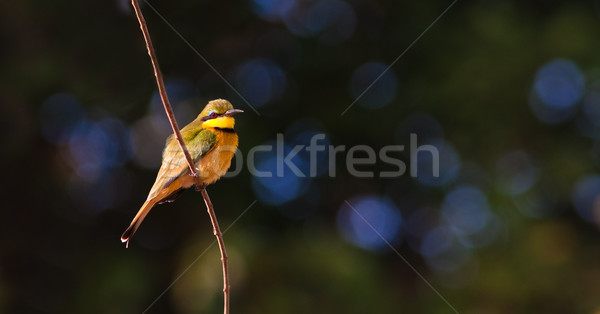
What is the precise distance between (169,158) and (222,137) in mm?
366

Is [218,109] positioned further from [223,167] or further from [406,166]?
[406,166]

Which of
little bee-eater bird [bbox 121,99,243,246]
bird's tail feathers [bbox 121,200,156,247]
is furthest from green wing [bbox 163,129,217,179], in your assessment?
bird's tail feathers [bbox 121,200,156,247]

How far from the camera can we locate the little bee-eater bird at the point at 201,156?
12.3 feet

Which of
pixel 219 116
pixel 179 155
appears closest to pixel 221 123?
pixel 219 116

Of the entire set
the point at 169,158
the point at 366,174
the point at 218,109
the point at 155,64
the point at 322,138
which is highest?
the point at 155,64

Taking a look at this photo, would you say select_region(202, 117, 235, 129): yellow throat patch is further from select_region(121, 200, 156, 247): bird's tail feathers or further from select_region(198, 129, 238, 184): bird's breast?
select_region(121, 200, 156, 247): bird's tail feathers

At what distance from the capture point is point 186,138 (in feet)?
13.6

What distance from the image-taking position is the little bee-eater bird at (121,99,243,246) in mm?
3758

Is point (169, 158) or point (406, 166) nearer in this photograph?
point (169, 158)

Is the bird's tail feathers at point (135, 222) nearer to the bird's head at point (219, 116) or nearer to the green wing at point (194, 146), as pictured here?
the green wing at point (194, 146)

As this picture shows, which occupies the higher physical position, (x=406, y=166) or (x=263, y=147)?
(x=263, y=147)

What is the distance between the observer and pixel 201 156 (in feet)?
13.0

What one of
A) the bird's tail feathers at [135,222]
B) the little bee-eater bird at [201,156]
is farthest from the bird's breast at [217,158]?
the bird's tail feathers at [135,222]

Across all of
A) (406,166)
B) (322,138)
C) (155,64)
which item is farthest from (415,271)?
→ (155,64)
